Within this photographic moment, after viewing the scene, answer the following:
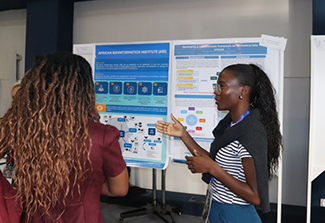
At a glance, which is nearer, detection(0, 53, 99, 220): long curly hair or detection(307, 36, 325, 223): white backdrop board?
detection(0, 53, 99, 220): long curly hair

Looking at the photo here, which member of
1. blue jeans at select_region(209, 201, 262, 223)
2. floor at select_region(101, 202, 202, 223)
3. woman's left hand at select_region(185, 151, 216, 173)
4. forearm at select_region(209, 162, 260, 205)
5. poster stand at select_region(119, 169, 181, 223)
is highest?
woman's left hand at select_region(185, 151, 216, 173)

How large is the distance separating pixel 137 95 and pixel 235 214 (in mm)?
1609

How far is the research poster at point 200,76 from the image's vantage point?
2.54 meters

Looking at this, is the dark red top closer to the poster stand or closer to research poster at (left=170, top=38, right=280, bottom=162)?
research poster at (left=170, top=38, right=280, bottom=162)

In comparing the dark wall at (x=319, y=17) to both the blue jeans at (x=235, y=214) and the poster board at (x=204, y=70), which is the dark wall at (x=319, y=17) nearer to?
the poster board at (x=204, y=70)

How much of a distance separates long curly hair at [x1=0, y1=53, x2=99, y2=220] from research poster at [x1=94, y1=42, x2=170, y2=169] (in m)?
1.65

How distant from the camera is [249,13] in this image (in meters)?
3.70

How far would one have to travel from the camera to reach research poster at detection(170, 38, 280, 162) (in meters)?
2.54

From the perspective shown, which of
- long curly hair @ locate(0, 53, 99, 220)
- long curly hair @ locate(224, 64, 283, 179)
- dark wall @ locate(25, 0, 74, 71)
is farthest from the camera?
dark wall @ locate(25, 0, 74, 71)

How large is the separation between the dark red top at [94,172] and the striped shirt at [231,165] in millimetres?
503

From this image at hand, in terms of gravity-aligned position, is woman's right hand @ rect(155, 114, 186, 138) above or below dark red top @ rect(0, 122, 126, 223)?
above

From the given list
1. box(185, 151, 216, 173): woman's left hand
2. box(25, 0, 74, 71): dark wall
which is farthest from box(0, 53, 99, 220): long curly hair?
box(25, 0, 74, 71): dark wall

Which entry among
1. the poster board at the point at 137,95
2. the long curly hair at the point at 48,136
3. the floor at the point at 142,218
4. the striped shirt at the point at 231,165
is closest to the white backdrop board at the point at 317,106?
the poster board at the point at 137,95

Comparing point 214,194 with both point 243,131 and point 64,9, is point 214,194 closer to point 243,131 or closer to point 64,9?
point 243,131
